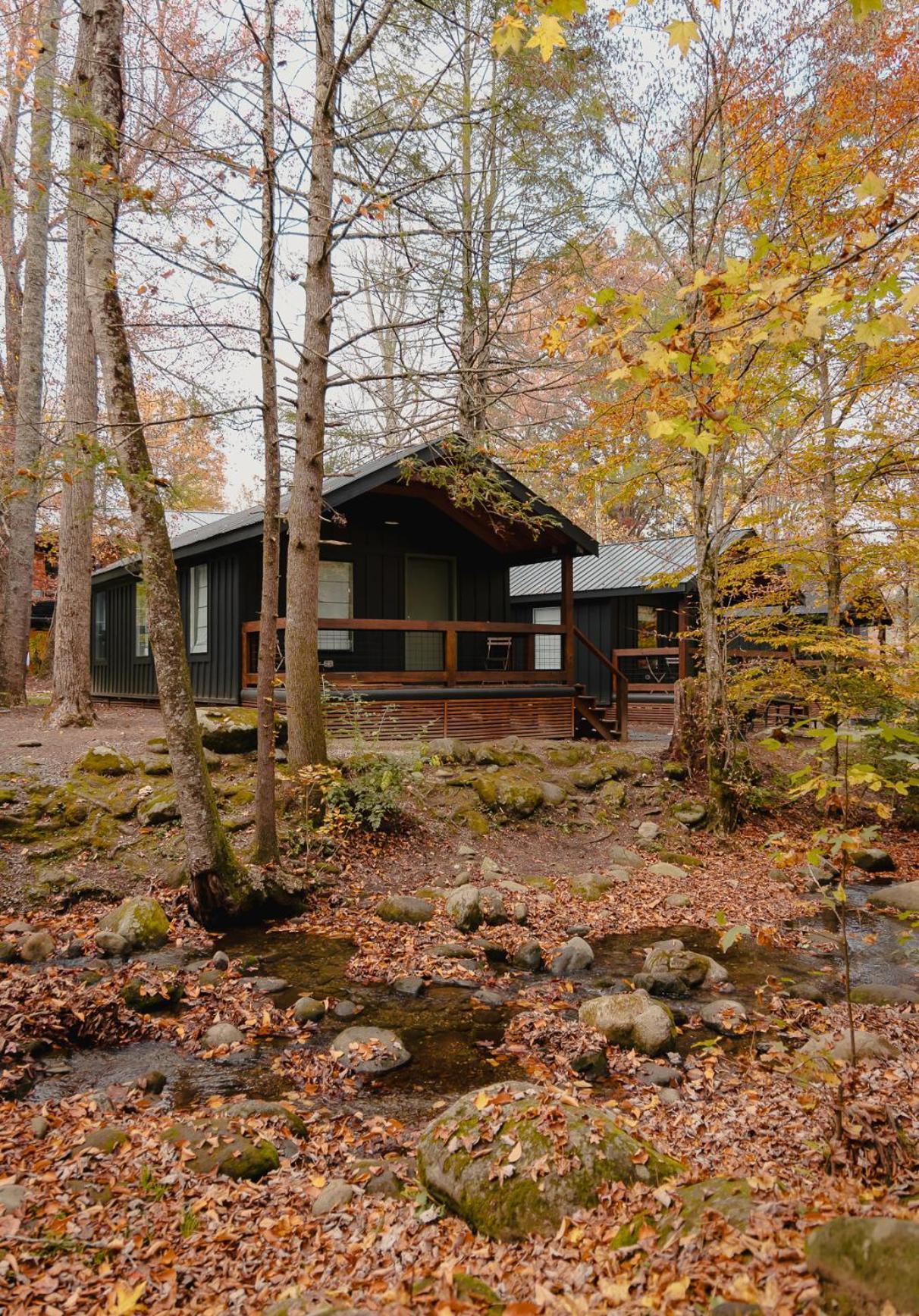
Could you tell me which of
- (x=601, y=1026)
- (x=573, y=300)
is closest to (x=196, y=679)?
(x=573, y=300)

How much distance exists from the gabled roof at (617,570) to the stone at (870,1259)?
15.0 m

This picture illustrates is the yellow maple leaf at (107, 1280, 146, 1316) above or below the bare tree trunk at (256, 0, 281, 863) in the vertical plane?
below

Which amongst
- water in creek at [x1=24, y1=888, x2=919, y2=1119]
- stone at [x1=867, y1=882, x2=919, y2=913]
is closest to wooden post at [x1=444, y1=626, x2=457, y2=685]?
water in creek at [x1=24, y1=888, x2=919, y2=1119]

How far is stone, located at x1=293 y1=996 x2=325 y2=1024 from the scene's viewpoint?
17.6ft

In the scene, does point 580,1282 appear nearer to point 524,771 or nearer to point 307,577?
point 307,577

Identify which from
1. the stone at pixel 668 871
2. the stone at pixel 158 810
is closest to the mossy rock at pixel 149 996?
the stone at pixel 158 810

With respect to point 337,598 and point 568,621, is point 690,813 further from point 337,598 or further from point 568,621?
point 337,598

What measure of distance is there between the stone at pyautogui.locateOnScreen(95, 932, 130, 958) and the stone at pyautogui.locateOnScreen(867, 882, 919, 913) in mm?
7217

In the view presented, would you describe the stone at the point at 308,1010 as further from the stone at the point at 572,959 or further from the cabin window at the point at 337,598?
the cabin window at the point at 337,598

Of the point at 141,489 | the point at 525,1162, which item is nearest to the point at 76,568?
the point at 141,489

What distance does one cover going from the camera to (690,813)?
10.6 metres

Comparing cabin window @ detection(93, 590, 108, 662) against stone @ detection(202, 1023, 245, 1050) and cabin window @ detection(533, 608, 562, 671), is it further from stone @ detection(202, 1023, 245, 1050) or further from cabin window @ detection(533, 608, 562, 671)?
stone @ detection(202, 1023, 245, 1050)

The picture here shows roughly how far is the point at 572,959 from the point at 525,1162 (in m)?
3.44

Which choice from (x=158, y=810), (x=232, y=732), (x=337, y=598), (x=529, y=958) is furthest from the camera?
(x=337, y=598)
